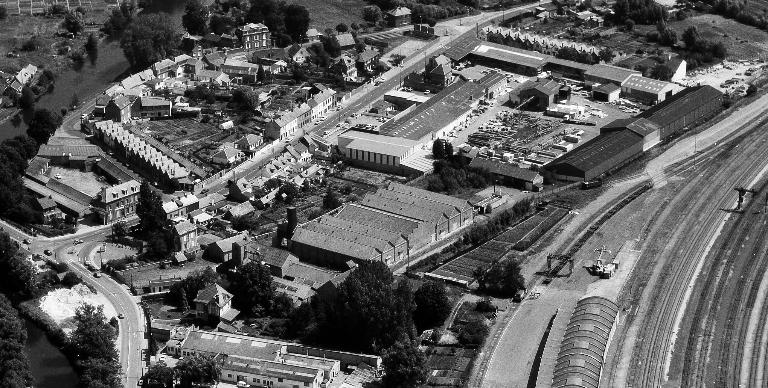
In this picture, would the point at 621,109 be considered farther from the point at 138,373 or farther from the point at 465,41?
the point at 138,373

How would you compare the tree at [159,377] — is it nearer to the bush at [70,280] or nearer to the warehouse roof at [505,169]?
the bush at [70,280]

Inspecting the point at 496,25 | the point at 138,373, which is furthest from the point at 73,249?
the point at 496,25

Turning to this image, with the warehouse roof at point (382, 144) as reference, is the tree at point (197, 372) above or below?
above

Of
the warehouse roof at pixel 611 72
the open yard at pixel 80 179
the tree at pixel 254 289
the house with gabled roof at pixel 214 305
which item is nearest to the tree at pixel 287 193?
the open yard at pixel 80 179

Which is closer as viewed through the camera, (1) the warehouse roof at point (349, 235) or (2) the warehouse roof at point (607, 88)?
(1) the warehouse roof at point (349, 235)

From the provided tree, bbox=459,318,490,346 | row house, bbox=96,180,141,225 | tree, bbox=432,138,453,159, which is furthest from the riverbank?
tree, bbox=459,318,490,346

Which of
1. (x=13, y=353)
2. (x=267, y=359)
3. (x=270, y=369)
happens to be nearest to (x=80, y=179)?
(x=13, y=353)

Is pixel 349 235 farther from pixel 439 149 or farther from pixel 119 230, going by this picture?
pixel 439 149

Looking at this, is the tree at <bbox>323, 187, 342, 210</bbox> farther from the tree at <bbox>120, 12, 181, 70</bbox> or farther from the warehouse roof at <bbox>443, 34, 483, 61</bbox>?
the warehouse roof at <bbox>443, 34, 483, 61</bbox>
